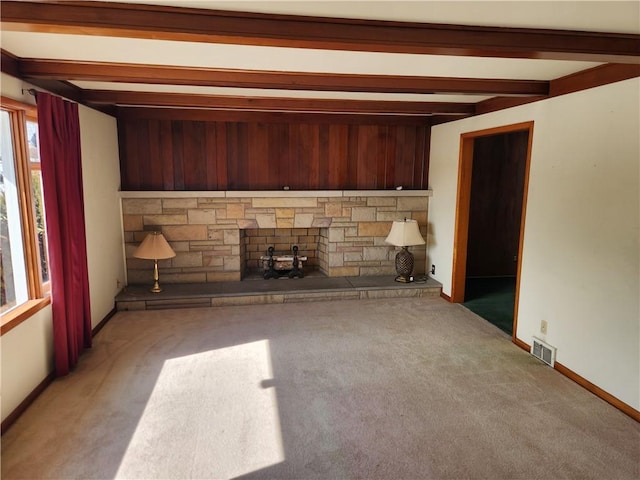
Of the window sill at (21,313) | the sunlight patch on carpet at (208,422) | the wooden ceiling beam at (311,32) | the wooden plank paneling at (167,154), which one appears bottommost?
the sunlight patch on carpet at (208,422)

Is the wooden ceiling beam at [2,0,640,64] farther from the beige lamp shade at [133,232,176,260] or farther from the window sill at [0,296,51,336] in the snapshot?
the beige lamp shade at [133,232,176,260]

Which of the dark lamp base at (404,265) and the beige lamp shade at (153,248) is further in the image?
the dark lamp base at (404,265)

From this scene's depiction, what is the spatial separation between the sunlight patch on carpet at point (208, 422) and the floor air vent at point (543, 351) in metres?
2.28

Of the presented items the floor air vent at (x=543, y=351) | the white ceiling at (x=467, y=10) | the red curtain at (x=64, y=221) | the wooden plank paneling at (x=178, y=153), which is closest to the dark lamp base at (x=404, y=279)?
the floor air vent at (x=543, y=351)

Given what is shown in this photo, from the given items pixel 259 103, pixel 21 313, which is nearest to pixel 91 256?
pixel 21 313

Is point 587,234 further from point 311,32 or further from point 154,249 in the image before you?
point 154,249

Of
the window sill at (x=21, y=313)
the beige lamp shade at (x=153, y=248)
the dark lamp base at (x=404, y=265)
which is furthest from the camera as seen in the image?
the dark lamp base at (x=404, y=265)

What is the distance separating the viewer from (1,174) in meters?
2.83

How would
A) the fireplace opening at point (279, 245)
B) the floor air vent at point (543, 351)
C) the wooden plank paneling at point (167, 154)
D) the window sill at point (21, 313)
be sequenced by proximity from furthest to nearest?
the fireplace opening at point (279, 245) < the wooden plank paneling at point (167, 154) < the floor air vent at point (543, 351) < the window sill at point (21, 313)

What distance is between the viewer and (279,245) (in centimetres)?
598

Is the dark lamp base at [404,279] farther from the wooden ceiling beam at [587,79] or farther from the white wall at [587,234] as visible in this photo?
the wooden ceiling beam at [587,79]

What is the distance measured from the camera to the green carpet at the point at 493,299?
15.4 ft

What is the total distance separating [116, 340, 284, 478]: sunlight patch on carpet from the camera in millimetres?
2342

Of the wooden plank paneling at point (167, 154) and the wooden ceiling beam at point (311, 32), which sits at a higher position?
the wooden ceiling beam at point (311, 32)
